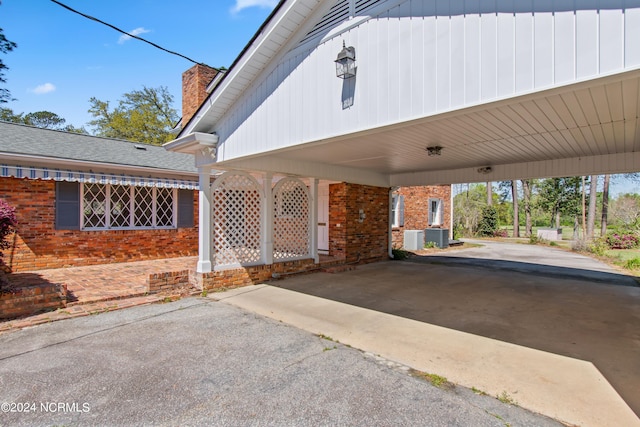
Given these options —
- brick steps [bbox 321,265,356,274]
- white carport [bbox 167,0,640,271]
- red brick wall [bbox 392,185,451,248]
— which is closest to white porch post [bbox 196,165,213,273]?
white carport [bbox 167,0,640,271]

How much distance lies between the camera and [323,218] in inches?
453

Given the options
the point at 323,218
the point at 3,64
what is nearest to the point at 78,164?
the point at 323,218

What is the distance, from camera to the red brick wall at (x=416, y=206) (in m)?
15.5

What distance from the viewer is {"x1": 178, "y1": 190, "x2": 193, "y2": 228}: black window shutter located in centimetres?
1112

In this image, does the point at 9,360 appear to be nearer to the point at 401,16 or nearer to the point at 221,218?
the point at 221,218

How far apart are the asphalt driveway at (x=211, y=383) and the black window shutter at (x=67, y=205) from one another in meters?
4.72

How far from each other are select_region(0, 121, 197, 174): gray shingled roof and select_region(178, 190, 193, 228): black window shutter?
865 millimetres

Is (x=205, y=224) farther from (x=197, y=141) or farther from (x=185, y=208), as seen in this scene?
(x=185, y=208)

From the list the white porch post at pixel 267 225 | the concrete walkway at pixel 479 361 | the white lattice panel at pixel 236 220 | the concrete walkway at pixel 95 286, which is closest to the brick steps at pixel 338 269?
the white porch post at pixel 267 225

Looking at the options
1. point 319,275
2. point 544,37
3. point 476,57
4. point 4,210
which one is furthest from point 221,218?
point 544,37

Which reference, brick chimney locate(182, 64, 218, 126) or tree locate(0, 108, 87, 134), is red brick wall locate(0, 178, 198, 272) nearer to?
brick chimney locate(182, 64, 218, 126)

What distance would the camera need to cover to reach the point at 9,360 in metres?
3.99

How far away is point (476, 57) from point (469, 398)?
340 cm

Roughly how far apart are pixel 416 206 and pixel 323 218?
22.7 ft
